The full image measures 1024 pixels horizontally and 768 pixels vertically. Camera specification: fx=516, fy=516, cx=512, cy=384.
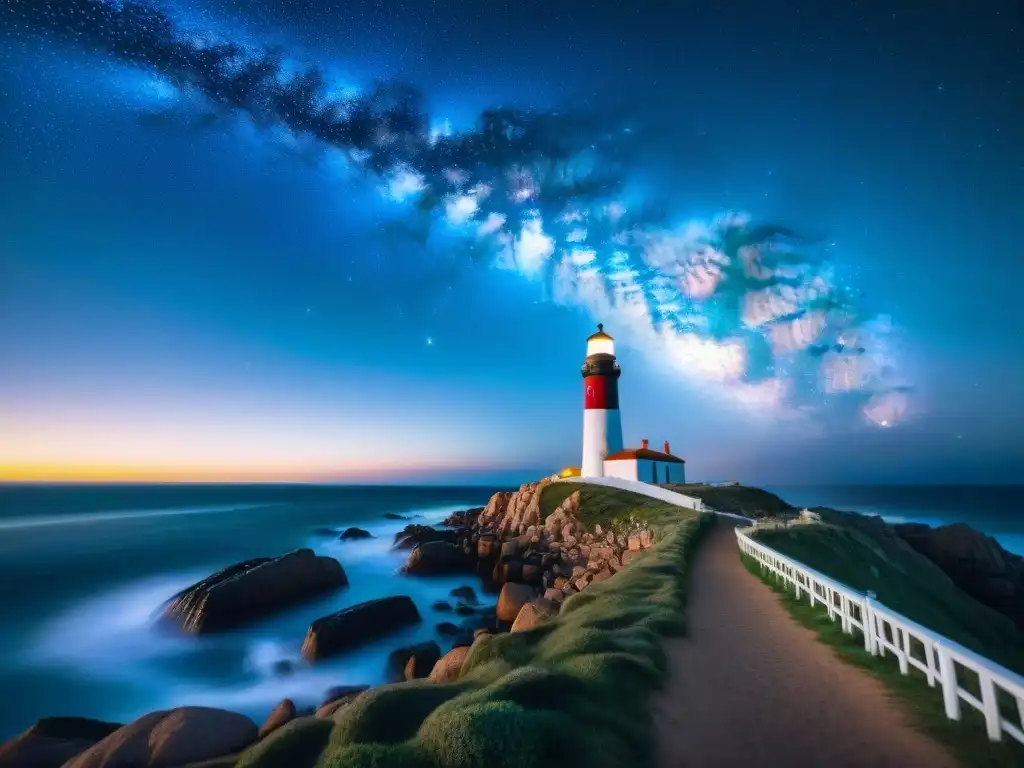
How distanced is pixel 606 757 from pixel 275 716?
11014mm

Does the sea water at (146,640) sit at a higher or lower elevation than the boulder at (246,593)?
lower

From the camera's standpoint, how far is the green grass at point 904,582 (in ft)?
62.7

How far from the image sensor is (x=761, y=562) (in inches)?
664

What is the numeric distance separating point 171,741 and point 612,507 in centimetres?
2844

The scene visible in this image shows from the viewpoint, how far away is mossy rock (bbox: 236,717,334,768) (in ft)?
20.0

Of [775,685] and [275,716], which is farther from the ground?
[775,685]

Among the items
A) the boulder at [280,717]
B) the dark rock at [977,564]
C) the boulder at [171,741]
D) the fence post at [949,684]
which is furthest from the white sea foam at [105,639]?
the dark rock at [977,564]

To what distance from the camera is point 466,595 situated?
27.9 metres

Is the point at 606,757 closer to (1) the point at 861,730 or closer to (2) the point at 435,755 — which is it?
(2) the point at 435,755

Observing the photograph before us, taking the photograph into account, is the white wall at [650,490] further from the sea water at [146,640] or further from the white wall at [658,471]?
the sea water at [146,640]

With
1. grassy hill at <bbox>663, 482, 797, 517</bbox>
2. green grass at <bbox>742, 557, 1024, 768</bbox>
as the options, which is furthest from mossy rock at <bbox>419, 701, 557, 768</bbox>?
grassy hill at <bbox>663, 482, 797, 517</bbox>

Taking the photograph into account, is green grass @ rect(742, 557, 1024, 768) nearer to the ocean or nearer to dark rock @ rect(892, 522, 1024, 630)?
the ocean

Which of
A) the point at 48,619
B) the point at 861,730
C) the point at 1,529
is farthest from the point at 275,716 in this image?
the point at 1,529

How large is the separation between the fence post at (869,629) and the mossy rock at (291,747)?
8832 millimetres
